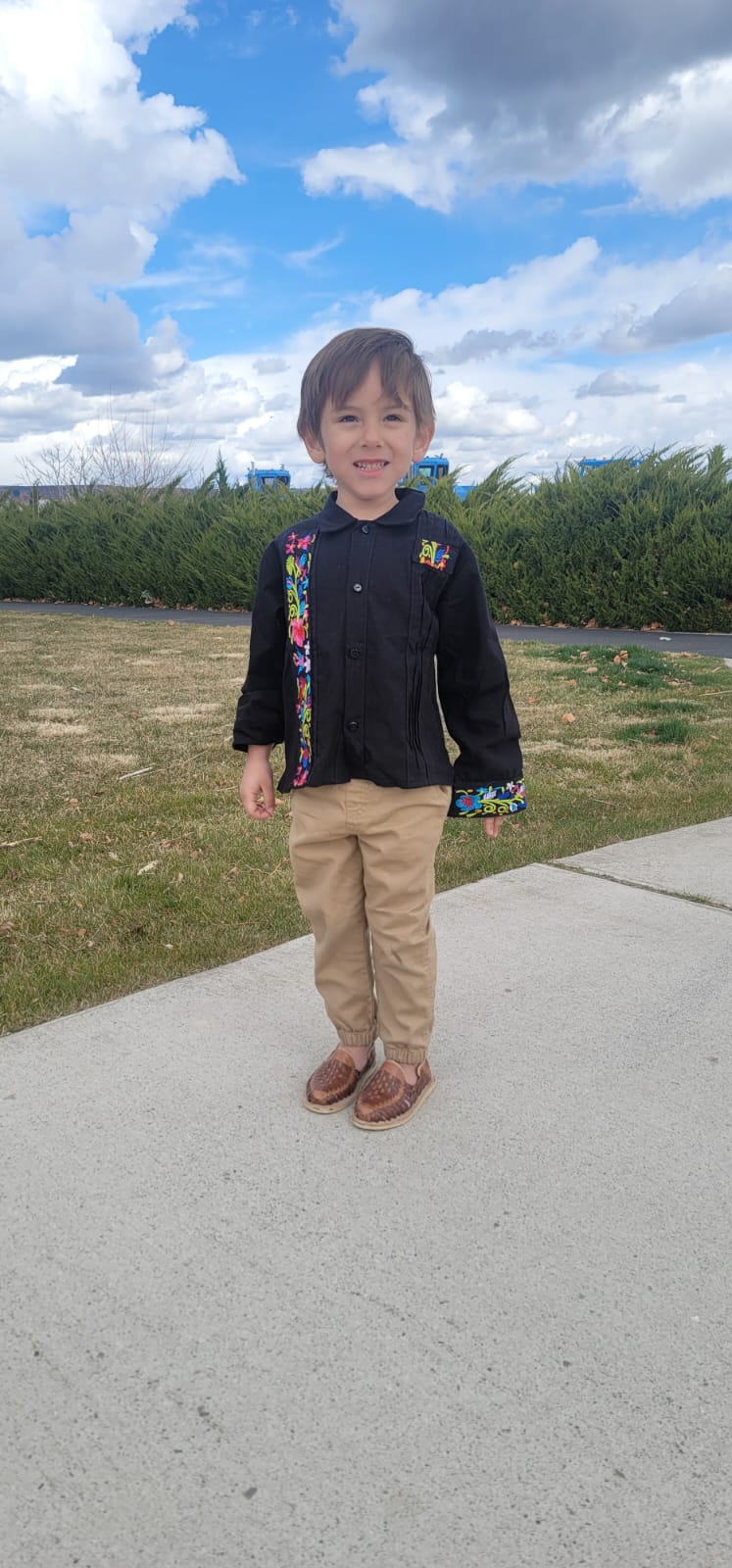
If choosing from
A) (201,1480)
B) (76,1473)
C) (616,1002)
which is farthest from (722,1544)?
(616,1002)

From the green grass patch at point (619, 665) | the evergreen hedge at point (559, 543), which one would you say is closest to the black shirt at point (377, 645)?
the green grass patch at point (619, 665)

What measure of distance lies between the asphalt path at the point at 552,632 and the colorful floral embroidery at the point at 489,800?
9323 millimetres

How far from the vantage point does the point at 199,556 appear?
1817 cm

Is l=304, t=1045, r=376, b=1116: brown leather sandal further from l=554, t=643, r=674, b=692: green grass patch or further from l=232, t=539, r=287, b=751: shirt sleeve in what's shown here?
l=554, t=643, r=674, b=692: green grass patch

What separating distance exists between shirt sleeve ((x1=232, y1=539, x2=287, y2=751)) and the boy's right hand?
0.05 metres

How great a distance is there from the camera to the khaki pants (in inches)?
96.2

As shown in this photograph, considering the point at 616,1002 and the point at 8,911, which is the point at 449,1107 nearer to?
the point at 616,1002

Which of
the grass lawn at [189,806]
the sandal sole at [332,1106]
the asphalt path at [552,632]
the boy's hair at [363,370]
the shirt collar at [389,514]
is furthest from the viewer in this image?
the asphalt path at [552,632]

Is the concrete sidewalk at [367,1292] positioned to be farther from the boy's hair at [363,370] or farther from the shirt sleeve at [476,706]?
the boy's hair at [363,370]

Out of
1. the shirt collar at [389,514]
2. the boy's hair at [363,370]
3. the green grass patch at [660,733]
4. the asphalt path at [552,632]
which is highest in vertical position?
the boy's hair at [363,370]

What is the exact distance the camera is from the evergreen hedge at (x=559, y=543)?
13.7 m

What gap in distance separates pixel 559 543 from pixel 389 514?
41.6 ft

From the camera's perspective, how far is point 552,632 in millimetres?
14078

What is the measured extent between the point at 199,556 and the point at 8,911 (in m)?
Result: 15.0
